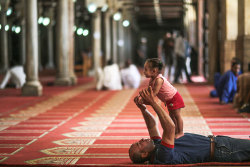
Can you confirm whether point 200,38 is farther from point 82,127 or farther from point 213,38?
point 82,127

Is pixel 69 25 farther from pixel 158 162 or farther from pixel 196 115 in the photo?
pixel 158 162

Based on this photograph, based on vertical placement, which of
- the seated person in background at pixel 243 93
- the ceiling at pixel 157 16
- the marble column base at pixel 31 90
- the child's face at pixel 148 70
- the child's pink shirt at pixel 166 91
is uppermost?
the ceiling at pixel 157 16

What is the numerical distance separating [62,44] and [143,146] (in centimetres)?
1085

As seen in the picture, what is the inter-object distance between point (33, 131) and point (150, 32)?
39523 mm

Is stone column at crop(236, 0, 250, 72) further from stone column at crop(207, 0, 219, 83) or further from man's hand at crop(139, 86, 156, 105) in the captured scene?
man's hand at crop(139, 86, 156, 105)

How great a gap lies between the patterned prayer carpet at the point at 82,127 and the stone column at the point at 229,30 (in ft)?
6.87

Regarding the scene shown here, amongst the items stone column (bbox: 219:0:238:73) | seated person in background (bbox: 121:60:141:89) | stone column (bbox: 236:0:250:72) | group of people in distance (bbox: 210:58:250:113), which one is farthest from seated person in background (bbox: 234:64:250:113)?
seated person in background (bbox: 121:60:141:89)

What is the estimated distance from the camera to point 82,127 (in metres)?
6.59

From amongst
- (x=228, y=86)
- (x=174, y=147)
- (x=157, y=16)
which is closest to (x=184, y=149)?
(x=174, y=147)

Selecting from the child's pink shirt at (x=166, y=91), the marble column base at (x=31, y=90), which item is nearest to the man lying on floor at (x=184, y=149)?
the child's pink shirt at (x=166, y=91)

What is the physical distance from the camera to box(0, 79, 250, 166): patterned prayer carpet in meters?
4.68

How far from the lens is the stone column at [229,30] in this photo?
472 inches

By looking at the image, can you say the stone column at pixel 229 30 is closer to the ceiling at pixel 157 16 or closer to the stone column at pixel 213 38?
the stone column at pixel 213 38

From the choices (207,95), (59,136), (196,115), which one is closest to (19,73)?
(207,95)
